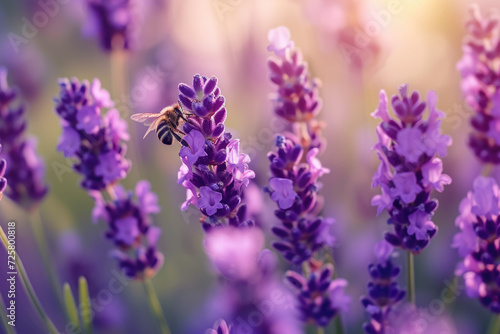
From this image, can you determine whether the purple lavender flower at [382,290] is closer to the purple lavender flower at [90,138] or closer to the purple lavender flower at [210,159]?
the purple lavender flower at [210,159]

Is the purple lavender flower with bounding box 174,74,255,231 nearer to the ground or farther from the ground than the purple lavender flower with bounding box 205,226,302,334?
farther from the ground

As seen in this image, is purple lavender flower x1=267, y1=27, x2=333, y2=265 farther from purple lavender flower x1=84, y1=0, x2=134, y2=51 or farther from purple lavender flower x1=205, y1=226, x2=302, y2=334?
purple lavender flower x1=84, y1=0, x2=134, y2=51

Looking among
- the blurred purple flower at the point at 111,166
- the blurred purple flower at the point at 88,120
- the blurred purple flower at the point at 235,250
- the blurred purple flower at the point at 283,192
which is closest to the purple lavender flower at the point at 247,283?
the blurred purple flower at the point at 235,250

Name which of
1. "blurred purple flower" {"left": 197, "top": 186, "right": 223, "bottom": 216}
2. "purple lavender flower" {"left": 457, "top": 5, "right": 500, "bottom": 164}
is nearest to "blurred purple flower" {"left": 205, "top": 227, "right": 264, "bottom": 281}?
"blurred purple flower" {"left": 197, "top": 186, "right": 223, "bottom": 216}

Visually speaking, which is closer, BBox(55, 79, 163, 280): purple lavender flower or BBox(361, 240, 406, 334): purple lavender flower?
BBox(361, 240, 406, 334): purple lavender flower

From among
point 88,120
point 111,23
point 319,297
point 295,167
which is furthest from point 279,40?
point 111,23

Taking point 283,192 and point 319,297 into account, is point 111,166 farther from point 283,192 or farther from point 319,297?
point 319,297

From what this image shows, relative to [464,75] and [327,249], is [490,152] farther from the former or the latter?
[327,249]
